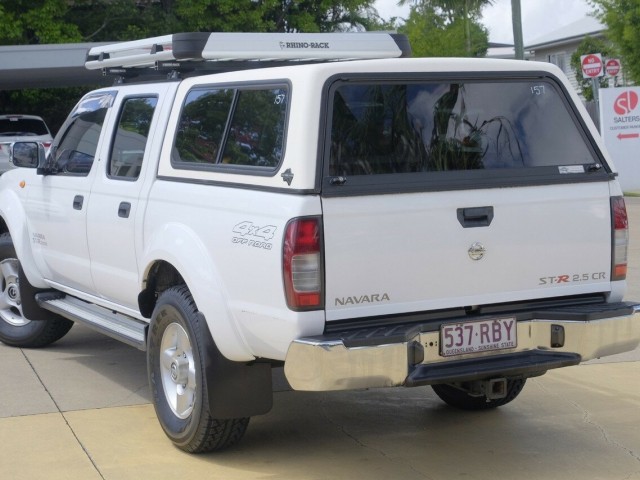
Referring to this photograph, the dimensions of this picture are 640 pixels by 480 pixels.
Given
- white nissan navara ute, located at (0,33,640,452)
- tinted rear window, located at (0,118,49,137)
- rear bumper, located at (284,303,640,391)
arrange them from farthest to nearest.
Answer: tinted rear window, located at (0,118,49,137)
white nissan navara ute, located at (0,33,640,452)
rear bumper, located at (284,303,640,391)

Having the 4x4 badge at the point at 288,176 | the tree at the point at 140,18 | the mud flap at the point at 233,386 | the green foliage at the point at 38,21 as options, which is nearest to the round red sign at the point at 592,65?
the tree at the point at 140,18

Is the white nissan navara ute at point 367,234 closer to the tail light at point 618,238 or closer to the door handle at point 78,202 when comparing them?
the tail light at point 618,238

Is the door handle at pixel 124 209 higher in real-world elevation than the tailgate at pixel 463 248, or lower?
higher

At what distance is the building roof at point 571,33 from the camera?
51138mm

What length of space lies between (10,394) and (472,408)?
9.24ft

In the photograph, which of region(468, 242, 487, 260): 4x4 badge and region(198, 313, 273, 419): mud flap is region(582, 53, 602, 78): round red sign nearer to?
region(468, 242, 487, 260): 4x4 badge

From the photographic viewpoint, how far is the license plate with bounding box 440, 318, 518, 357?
507 centimetres

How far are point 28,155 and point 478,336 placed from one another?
381 cm

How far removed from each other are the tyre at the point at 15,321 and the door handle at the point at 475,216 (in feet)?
12.9

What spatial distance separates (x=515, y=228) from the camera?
5.24m

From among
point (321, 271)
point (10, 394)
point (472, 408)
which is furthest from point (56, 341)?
point (321, 271)

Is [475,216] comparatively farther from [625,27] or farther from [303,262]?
[625,27]

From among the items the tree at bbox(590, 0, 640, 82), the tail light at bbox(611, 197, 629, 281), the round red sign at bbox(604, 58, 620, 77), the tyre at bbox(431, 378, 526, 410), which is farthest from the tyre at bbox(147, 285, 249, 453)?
the tree at bbox(590, 0, 640, 82)

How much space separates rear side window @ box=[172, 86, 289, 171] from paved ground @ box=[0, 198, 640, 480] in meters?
1.50
